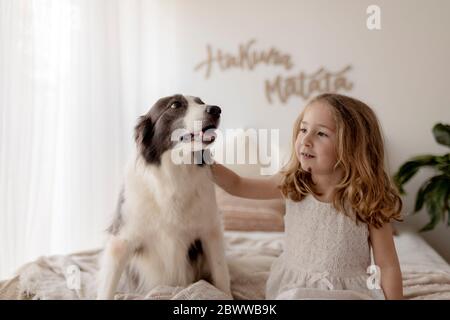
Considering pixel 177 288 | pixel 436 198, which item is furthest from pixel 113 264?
pixel 436 198

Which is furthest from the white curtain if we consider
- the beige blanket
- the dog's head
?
the dog's head

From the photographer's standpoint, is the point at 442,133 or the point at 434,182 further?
the point at 434,182

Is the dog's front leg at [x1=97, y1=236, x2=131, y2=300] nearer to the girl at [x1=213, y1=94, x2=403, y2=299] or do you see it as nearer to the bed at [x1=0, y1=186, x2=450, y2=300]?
the bed at [x1=0, y1=186, x2=450, y2=300]

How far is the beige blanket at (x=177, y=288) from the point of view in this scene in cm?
80

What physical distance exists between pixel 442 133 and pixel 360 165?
73 cm

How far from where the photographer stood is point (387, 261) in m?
0.82

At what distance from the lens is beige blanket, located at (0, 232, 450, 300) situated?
80cm

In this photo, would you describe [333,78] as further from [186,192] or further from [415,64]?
[186,192]

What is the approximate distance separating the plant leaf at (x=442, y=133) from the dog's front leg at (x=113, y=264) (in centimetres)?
108

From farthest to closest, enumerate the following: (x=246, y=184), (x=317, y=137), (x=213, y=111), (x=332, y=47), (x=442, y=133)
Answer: (x=442, y=133) < (x=332, y=47) < (x=246, y=184) < (x=317, y=137) < (x=213, y=111)

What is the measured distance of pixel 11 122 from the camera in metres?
1.03

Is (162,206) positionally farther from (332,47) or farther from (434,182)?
(434,182)

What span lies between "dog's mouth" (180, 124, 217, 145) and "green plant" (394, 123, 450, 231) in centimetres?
94
